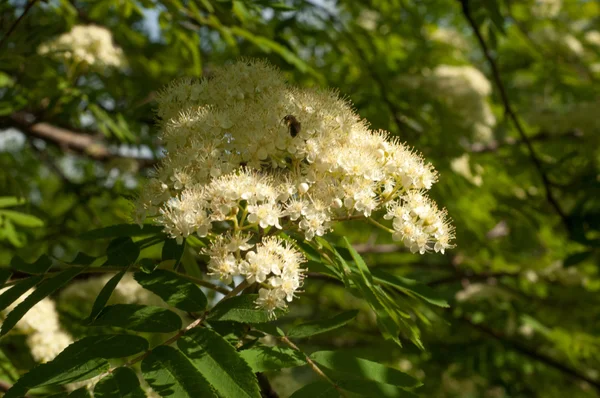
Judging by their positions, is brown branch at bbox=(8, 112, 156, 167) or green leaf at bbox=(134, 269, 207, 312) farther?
brown branch at bbox=(8, 112, 156, 167)

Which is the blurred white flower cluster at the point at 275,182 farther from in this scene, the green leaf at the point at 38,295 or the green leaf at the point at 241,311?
the green leaf at the point at 38,295

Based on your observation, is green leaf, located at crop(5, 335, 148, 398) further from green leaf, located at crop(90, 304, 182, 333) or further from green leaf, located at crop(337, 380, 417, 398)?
green leaf, located at crop(337, 380, 417, 398)

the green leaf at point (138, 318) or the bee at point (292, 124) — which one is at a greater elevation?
the bee at point (292, 124)

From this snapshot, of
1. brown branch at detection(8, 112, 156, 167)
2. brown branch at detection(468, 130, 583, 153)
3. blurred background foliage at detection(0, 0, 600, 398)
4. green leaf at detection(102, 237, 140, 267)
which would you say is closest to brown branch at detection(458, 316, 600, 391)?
blurred background foliage at detection(0, 0, 600, 398)

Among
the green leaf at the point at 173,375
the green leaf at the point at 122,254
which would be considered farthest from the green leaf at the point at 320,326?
the green leaf at the point at 122,254

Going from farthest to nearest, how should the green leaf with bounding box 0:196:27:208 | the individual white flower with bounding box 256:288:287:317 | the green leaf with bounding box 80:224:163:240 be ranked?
the green leaf with bounding box 0:196:27:208
the green leaf with bounding box 80:224:163:240
the individual white flower with bounding box 256:288:287:317

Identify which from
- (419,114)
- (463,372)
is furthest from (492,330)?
(419,114)
